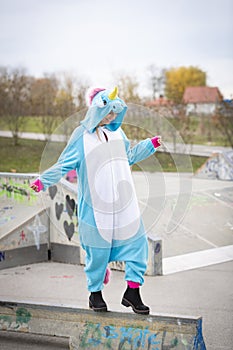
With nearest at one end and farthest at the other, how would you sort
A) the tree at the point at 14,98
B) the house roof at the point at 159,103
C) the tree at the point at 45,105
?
the tree at the point at 14,98, the tree at the point at 45,105, the house roof at the point at 159,103

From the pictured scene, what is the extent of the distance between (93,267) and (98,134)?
0.93 m

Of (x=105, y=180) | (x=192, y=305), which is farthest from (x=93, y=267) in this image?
(x=192, y=305)

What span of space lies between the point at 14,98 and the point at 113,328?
47.9ft

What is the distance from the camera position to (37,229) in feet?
22.3

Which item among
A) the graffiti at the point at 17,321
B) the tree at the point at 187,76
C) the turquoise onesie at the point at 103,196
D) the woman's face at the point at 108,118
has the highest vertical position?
the tree at the point at 187,76

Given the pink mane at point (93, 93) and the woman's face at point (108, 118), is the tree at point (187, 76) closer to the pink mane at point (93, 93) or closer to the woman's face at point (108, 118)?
the pink mane at point (93, 93)

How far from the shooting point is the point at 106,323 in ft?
12.4

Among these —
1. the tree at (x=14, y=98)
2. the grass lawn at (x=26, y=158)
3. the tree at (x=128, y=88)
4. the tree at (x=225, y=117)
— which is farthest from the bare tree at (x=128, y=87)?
the tree at (x=14, y=98)

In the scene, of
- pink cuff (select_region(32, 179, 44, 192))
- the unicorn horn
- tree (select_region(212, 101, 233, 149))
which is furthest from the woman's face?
tree (select_region(212, 101, 233, 149))

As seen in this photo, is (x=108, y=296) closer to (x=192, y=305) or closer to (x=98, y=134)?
(x=192, y=305)

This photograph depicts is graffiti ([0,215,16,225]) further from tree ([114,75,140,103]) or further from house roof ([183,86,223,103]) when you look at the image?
house roof ([183,86,223,103])

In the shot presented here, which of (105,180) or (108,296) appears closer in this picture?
(105,180)

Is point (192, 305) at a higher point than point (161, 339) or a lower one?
lower

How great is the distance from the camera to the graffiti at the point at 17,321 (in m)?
4.16
